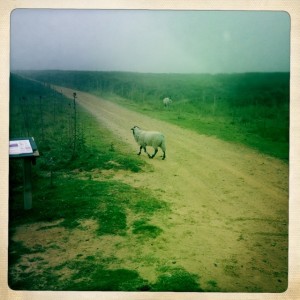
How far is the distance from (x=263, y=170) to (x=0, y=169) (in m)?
2.40

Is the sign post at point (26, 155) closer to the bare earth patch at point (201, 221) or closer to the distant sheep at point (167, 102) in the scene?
the bare earth patch at point (201, 221)

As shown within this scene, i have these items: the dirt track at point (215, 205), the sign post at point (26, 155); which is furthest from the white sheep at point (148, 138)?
the sign post at point (26, 155)

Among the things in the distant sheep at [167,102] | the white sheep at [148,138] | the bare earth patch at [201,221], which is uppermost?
the distant sheep at [167,102]

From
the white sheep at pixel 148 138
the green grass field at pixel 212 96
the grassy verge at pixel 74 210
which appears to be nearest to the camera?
the grassy verge at pixel 74 210

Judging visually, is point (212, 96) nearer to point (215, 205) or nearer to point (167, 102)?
point (167, 102)

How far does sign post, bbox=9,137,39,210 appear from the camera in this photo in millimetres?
2943

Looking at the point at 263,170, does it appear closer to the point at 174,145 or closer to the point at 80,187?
the point at 174,145

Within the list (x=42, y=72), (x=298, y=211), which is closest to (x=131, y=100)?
(x=42, y=72)

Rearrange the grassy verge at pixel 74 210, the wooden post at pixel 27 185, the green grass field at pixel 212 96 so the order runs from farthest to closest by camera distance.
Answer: the green grass field at pixel 212 96 → the wooden post at pixel 27 185 → the grassy verge at pixel 74 210

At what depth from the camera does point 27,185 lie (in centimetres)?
309

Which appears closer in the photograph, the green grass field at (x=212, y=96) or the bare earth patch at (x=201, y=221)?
the bare earth patch at (x=201, y=221)

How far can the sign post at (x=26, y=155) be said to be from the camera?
2943mm

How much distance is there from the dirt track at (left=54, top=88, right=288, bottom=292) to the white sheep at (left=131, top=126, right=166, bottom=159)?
0.05 meters

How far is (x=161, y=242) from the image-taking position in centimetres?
301
